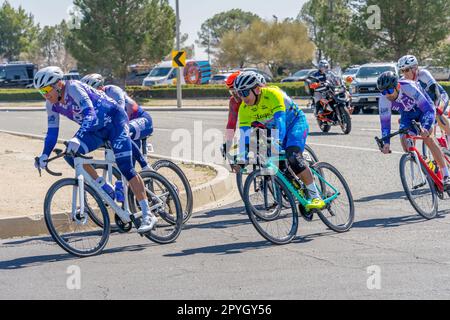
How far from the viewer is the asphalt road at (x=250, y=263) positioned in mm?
6922

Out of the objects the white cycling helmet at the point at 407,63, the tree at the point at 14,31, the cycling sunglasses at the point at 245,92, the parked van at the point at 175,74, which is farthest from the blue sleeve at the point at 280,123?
the tree at the point at 14,31

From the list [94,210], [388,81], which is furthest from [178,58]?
[94,210]

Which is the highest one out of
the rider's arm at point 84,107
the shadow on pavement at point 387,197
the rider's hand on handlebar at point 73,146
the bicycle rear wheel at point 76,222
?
the rider's arm at point 84,107

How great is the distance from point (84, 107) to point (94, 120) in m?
0.17

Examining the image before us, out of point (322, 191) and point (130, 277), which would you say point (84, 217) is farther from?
point (322, 191)

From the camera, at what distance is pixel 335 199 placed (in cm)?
970

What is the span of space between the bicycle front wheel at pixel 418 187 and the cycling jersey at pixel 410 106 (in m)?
0.42

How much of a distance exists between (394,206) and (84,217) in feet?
14.5

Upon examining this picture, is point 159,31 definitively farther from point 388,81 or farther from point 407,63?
point 388,81

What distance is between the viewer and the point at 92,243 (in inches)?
345

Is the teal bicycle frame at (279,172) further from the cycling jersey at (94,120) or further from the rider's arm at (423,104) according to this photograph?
the rider's arm at (423,104)

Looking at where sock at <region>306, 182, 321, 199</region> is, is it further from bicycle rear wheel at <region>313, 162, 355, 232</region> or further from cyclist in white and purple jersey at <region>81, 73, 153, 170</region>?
cyclist in white and purple jersey at <region>81, 73, 153, 170</region>

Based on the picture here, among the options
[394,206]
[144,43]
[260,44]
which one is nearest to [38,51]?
[260,44]

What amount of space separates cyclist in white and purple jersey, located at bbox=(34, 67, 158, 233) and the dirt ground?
4.76 ft
